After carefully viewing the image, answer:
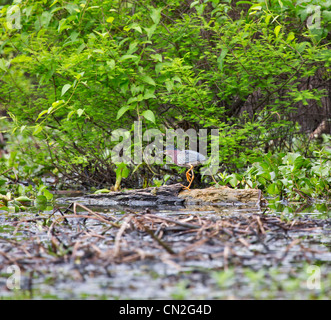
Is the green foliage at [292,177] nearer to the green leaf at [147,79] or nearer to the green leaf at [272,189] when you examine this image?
the green leaf at [272,189]

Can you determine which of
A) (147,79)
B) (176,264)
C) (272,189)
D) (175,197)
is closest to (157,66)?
(147,79)

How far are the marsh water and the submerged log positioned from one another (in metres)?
1.89

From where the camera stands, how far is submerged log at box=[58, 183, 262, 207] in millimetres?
4387

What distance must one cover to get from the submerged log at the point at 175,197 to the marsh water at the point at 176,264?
1894 millimetres

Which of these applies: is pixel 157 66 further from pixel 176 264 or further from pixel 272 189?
pixel 176 264

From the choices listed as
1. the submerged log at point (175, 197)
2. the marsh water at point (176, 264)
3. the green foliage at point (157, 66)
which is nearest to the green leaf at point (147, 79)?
the green foliage at point (157, 66)

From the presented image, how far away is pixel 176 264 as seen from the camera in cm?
176

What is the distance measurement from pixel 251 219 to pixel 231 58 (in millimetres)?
2728

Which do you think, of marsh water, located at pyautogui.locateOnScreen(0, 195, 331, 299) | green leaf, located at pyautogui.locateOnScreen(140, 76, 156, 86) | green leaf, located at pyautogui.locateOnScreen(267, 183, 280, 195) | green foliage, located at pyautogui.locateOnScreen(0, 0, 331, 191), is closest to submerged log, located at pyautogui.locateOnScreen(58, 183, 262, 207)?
green leaf, located at pyautogui.locateOnScreen(267, 183, 280, 195)

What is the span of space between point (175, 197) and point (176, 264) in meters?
2.72

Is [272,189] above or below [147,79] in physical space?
below

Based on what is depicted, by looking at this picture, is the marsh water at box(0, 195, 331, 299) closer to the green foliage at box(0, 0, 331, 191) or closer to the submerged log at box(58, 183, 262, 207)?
the submerged log at box(58, 183, 262, 207)

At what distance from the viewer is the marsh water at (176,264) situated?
1.50 meters

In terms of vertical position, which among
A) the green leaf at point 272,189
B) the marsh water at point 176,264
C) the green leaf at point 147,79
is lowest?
the marsh water at point 176,264
